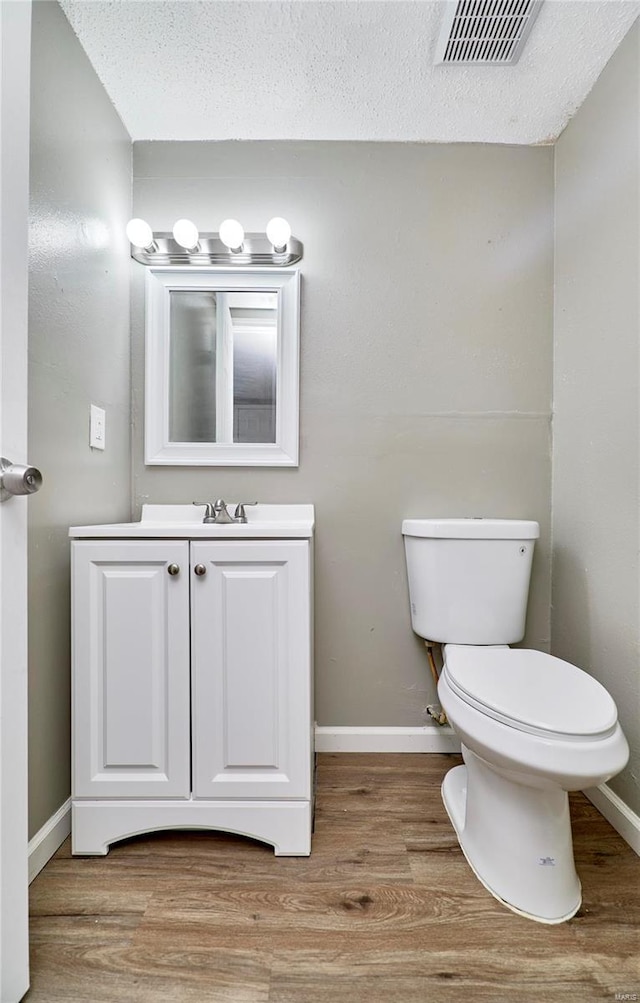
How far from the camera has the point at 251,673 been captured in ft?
3.75

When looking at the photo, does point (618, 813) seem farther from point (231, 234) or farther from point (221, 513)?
point (231, 234)

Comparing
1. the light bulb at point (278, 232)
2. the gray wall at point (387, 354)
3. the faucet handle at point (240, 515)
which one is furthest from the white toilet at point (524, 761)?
the light bulb at point (278, 232)

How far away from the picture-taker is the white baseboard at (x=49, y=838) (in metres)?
1.08

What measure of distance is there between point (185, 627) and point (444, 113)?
172 centimetres

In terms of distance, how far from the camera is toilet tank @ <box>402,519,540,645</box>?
4.66ft

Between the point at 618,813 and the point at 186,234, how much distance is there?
6.80 feet

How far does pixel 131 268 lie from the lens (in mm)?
1597

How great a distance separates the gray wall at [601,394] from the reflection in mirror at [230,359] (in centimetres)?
97

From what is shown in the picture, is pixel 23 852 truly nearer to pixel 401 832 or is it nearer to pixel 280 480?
pixel 401 832

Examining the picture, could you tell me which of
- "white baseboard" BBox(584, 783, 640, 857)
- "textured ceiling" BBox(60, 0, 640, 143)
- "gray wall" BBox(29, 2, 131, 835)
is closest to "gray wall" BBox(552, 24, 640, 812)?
"white baseboard" BBox(584, 783, 640, 857)

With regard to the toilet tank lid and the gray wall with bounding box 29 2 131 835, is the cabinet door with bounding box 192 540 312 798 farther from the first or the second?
the toilet tank lid

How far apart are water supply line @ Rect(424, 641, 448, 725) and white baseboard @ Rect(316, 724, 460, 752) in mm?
Result: 40

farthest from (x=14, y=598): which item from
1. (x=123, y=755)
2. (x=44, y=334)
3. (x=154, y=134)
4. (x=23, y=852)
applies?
(x=154, y=134)

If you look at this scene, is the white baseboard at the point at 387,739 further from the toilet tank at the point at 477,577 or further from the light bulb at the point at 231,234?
the light bulb at the point at 231,234
